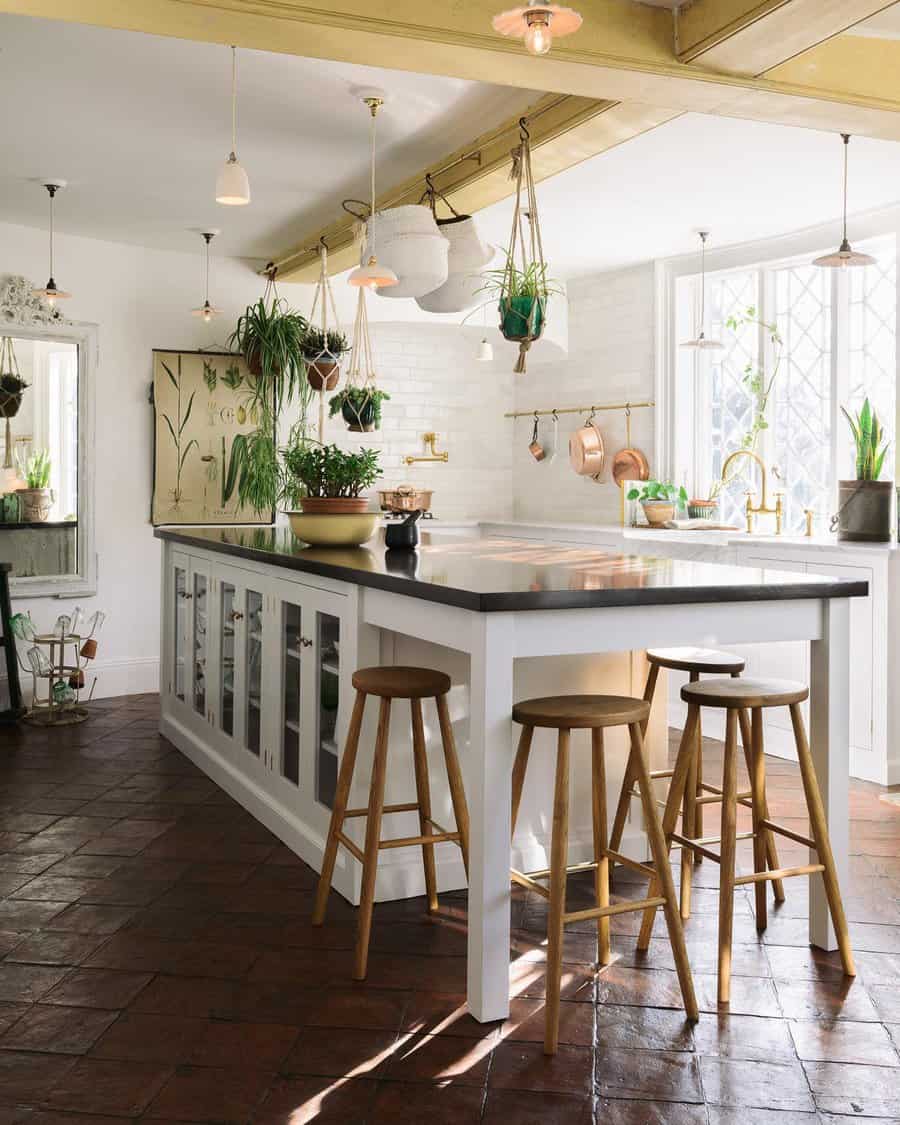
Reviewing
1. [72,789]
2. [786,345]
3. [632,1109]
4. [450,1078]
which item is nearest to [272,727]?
[72,789]

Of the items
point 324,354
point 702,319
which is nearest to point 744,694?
point 702,319

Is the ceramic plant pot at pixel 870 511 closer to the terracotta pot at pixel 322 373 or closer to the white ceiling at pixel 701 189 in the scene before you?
the white ceiling at pixel 701 189

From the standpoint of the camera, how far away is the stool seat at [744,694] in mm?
2982

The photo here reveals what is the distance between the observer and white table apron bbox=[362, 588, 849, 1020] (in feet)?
8.93

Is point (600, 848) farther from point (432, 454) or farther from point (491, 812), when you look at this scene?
point (432, 454)

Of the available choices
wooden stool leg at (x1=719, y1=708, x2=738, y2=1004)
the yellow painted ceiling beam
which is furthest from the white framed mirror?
wooden stool leg at (x1=719, y1=708, x2=738, y2=1004)

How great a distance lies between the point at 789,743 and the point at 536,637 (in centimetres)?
313

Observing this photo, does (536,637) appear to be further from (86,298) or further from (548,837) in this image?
(86,298)

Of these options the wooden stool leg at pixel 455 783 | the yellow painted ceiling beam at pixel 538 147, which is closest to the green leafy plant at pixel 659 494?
the yellow painted ceiling beam at pixel 538 147

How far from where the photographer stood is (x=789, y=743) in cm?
550

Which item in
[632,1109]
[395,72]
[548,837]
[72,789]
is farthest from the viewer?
[72,789]

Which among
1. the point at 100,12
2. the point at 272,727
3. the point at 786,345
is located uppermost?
the point at 100,12

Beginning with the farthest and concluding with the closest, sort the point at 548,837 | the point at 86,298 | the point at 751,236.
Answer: the point at 86,298
the point at 751,236
the point at 548,837

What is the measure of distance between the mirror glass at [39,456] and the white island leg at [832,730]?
488cm
